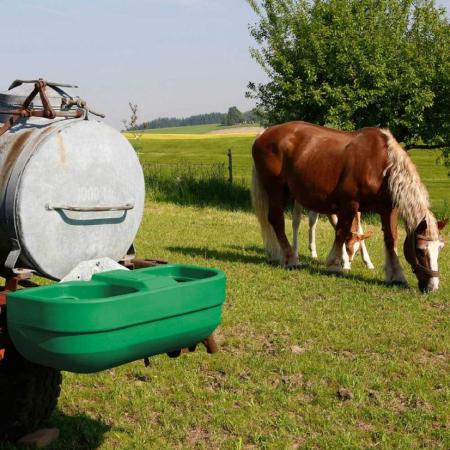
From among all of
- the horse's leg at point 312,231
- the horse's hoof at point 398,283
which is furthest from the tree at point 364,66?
the horse's hoof at point 398,283

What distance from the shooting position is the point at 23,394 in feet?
12.2

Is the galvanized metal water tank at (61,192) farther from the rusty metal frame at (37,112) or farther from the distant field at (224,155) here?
the distant field at (224,155)

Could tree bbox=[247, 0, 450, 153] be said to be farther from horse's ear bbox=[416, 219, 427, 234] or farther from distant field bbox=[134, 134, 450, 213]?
horse's ear bbox=[416, 219, 427, 234]

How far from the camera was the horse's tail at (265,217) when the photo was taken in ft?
32.0

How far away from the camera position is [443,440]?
397 cm

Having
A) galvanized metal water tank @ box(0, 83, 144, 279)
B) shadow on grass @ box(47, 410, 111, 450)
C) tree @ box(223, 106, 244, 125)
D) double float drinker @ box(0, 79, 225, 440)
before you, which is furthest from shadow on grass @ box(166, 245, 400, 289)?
tree @ box(223, 106, 244, 125)

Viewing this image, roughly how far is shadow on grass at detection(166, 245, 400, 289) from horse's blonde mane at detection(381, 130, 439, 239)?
1.07 m

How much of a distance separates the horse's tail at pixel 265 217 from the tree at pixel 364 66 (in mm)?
6872

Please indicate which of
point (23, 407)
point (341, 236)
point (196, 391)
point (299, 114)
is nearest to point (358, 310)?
point (341, 236)

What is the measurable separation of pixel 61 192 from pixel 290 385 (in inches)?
88.6

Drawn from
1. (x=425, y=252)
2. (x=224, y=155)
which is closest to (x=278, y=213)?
(x=425, y=252)

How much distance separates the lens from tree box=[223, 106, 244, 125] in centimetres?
9363

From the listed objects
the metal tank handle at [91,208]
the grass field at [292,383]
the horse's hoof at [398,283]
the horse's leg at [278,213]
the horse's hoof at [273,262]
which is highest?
the metal tank handle at [91,208]

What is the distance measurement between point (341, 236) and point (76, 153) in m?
6.09
